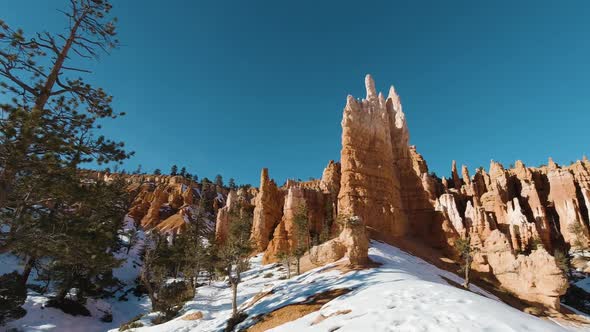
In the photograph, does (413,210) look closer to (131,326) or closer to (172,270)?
(131,326)

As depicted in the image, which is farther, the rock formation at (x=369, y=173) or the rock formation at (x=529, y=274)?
the rock formation at (x=369, y=173)

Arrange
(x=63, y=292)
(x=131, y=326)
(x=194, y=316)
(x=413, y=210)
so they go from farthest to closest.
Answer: (x=413, y=210) < (x=63, y=292) < (x=131, y=326) < (x=194, y=316)

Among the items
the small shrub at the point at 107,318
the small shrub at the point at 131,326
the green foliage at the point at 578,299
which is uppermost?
the small shrub at the point at 131,326

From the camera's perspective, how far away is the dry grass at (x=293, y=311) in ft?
48.1

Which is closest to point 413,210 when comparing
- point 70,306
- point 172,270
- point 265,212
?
point 265,212

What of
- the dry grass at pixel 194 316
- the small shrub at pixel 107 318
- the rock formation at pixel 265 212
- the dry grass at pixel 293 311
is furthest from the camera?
the rock formation at pixel 265 212

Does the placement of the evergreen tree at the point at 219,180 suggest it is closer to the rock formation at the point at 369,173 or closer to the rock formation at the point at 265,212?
the rock formation at the point at 265,212

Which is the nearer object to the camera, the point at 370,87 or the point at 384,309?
the point at 384,309

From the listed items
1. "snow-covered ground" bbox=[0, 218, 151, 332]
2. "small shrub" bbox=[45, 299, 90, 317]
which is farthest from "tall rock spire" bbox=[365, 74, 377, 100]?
"small shrub" bbox=[45, 299, 90, 317]

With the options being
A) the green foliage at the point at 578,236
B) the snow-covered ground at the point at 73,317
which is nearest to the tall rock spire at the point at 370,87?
the snow-covered ground at the point at 73,317

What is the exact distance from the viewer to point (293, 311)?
51.5 ft

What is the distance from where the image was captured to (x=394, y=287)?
14.5 meters

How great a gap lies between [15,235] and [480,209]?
5707cm

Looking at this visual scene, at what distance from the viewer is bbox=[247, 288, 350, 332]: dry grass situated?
14.7 metres
